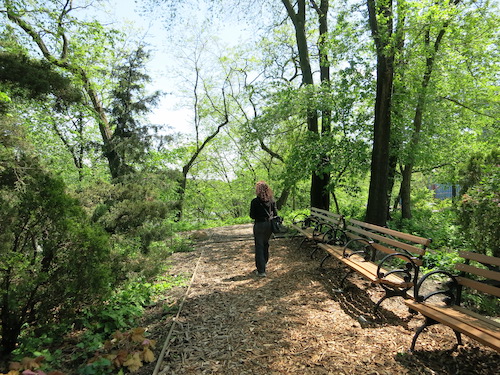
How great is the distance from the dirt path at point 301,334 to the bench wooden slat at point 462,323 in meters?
0.33

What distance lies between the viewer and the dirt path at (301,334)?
2.77 metres

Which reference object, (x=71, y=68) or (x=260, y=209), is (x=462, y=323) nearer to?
(x=260, y=209)

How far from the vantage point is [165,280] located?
603 cm

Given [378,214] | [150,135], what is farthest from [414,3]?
[150,135]

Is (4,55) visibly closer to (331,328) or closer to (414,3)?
(331,328)

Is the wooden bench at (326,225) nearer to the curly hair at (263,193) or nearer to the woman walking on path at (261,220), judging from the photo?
the woman walking on path at (261,220)

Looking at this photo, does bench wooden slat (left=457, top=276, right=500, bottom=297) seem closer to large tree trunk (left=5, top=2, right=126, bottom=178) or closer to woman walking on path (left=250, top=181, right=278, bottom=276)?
woman walking on path (left=250, top=181, right=278, bottom=276)

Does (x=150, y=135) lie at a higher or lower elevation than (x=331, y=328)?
higher

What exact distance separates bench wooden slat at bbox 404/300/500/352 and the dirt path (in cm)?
33

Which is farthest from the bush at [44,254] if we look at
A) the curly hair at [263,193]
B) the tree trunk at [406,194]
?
the tree trunk at [406,194]

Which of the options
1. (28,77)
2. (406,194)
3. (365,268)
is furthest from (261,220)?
(406,194)

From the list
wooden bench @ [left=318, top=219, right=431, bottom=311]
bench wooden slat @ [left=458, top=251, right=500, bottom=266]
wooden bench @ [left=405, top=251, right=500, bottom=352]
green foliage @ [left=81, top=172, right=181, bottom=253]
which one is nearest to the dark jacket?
wooden bench @ [left=318, top=219, right=431, bottom=311]

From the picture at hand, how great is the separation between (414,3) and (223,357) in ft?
25.4

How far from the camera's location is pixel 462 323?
8.68ft
